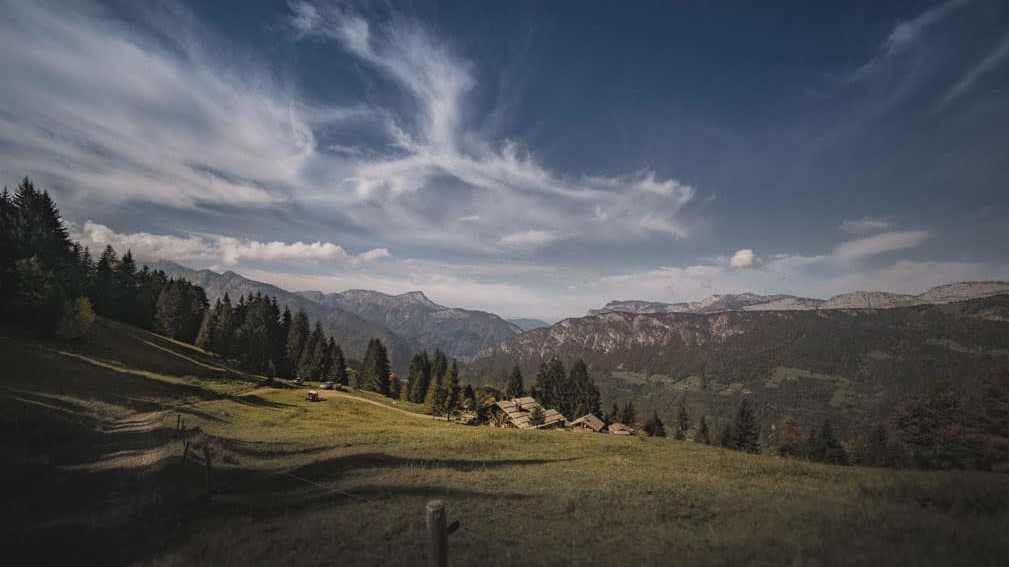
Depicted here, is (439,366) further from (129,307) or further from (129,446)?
(129,446)

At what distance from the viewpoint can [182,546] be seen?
36.4 ft

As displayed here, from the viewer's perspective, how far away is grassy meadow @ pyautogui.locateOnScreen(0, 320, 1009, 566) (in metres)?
10.1

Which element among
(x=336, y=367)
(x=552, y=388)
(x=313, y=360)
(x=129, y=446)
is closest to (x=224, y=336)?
(x=313, y=360)

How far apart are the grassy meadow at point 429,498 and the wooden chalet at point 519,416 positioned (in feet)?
147

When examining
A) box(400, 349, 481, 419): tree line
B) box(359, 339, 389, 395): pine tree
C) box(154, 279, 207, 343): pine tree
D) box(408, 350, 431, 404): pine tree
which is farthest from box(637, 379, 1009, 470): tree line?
box(154, 279, 207, 343): pine tree

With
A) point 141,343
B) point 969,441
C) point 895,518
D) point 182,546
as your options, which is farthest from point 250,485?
A: point 141,343

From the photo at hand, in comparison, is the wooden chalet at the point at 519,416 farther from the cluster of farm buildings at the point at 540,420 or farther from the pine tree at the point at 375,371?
the pine tree at the point at 375,371

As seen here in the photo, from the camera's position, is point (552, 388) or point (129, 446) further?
point (552, 388)

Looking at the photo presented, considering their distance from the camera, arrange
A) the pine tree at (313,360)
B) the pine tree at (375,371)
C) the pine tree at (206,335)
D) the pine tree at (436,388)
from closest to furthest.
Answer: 1. the pine tree at (436,388)
2. the pine tree at (206,335)
3. the pine tree at (313,360)
4. the pine tree at (375,371)

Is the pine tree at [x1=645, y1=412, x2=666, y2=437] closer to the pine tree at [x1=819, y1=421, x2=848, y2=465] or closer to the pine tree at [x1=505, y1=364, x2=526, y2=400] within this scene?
the pine tree at [x1=819, y1=421, x2=848, y2=465]

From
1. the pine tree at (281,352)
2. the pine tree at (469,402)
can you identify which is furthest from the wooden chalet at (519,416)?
the pine tree at (281,352)

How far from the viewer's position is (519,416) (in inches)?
2985

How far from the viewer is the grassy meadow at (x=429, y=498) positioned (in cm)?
1012

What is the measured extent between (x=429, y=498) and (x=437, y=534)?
10.2 meters
